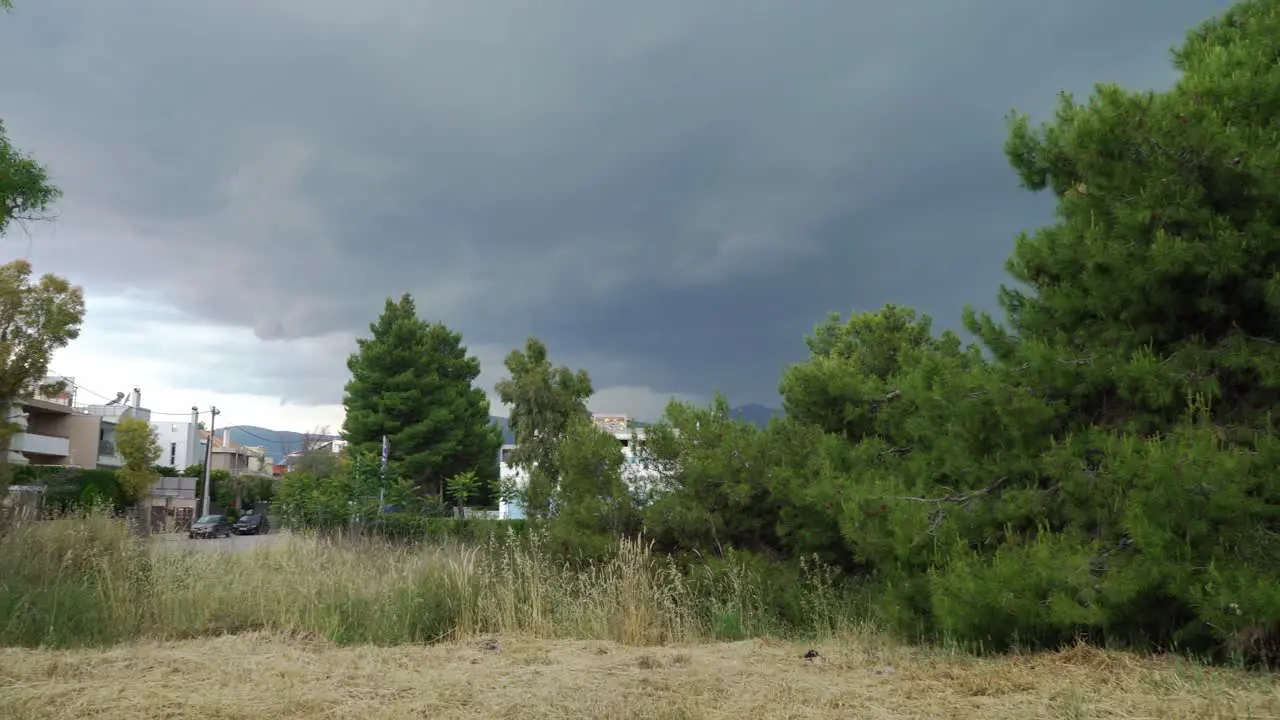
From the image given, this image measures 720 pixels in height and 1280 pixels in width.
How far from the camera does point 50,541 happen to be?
8.99m

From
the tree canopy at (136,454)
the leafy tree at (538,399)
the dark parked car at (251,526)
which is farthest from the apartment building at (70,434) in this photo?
the leafy tree at (538,399)

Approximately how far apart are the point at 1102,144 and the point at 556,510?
24.5 feet

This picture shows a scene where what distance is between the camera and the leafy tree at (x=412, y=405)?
3700 cm

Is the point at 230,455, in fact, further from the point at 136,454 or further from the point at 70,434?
the point at 136,454

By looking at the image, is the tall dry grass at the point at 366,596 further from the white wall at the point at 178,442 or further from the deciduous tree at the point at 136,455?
the white wall at the point at 178,442

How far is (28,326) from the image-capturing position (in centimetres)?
2742

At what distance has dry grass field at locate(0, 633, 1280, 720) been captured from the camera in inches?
169

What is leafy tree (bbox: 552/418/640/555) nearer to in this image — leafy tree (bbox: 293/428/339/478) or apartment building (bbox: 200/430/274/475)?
leafy tree (bbox: 293/428/339/478)

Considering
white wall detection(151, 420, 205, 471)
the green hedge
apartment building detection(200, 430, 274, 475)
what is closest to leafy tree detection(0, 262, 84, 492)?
the green hedge

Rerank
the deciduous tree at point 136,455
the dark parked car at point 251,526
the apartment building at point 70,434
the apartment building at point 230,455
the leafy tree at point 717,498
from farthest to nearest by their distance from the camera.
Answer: the apartment building at point 230,455, the apartment building at point 70,434, the deciduous tree at point 136,455, the dark parked car at point 251,526, the leafy tree at point 717,498

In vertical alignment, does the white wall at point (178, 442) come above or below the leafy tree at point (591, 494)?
above

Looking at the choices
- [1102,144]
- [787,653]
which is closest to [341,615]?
[787,653]

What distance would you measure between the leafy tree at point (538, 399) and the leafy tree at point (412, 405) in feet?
16.8

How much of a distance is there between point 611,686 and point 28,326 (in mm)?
29928
